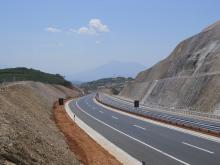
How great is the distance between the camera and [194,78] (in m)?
61.1

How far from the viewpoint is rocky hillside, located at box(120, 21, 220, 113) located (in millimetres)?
Result: 51750

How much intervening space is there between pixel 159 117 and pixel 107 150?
18.7 m

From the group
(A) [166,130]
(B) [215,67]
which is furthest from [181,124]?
(B) [215,67]

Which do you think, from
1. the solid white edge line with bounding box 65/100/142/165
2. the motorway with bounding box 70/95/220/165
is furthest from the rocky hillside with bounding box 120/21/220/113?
the solid white edge line with bounding box 65/100/142/165

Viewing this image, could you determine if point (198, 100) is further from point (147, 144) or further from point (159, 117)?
point (147, 144)

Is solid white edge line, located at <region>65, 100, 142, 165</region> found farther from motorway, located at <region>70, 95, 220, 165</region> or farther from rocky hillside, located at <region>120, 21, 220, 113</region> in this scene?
rocky hillside, located at <region>120, 21, 220, 113</region>

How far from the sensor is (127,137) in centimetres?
2828

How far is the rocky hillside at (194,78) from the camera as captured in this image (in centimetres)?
5175

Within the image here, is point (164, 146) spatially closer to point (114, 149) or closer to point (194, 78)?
point (114, 149)

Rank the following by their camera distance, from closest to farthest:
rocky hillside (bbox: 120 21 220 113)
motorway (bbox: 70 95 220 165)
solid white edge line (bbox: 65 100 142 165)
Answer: motorway (bbox: 70 95 220 165) → solid white edge line (bbox: 65 100 142 165) → rocky hillside (bbox: 120 21 220 113)

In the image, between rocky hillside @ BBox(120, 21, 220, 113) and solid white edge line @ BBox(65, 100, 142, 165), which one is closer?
solid white edge line @ BBox(65, 100, 142, 165)

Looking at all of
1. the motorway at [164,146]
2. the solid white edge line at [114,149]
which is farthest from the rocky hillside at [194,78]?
the solid white edge line at [114,149]

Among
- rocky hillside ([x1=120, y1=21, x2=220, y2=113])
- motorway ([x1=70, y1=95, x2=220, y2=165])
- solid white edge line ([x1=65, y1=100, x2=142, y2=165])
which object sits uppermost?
rocky hillside ([x1=120, y1=21, x2=220, y2=113])

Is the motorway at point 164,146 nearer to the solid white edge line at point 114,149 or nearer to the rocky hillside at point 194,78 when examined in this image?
the solid white edge line at point 114,149
